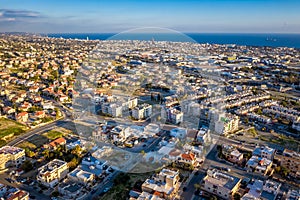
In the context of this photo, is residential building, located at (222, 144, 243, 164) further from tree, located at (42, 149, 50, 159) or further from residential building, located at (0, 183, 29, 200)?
residential building, located at (0, 183, 29, 200)

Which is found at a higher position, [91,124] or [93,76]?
[93,76]

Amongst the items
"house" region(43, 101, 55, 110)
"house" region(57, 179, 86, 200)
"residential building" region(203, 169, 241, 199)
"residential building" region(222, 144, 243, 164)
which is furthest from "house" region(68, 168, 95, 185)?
"house" region(43, 101, 55, 110)

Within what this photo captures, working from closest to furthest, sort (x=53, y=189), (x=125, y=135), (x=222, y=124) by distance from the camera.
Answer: (x=53, y=189)
(x=125, y=135)
(x=222, y=124)

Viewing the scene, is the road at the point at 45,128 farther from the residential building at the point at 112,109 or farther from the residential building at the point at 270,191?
the residential building at the point at 270,191

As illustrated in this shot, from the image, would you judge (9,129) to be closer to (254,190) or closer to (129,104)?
(129,104)

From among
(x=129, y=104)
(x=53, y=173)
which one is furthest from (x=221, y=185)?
(x=129, y=104)

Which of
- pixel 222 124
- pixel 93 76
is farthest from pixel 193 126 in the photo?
pixel 93 76

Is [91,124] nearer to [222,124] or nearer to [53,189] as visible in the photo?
[53,189]
